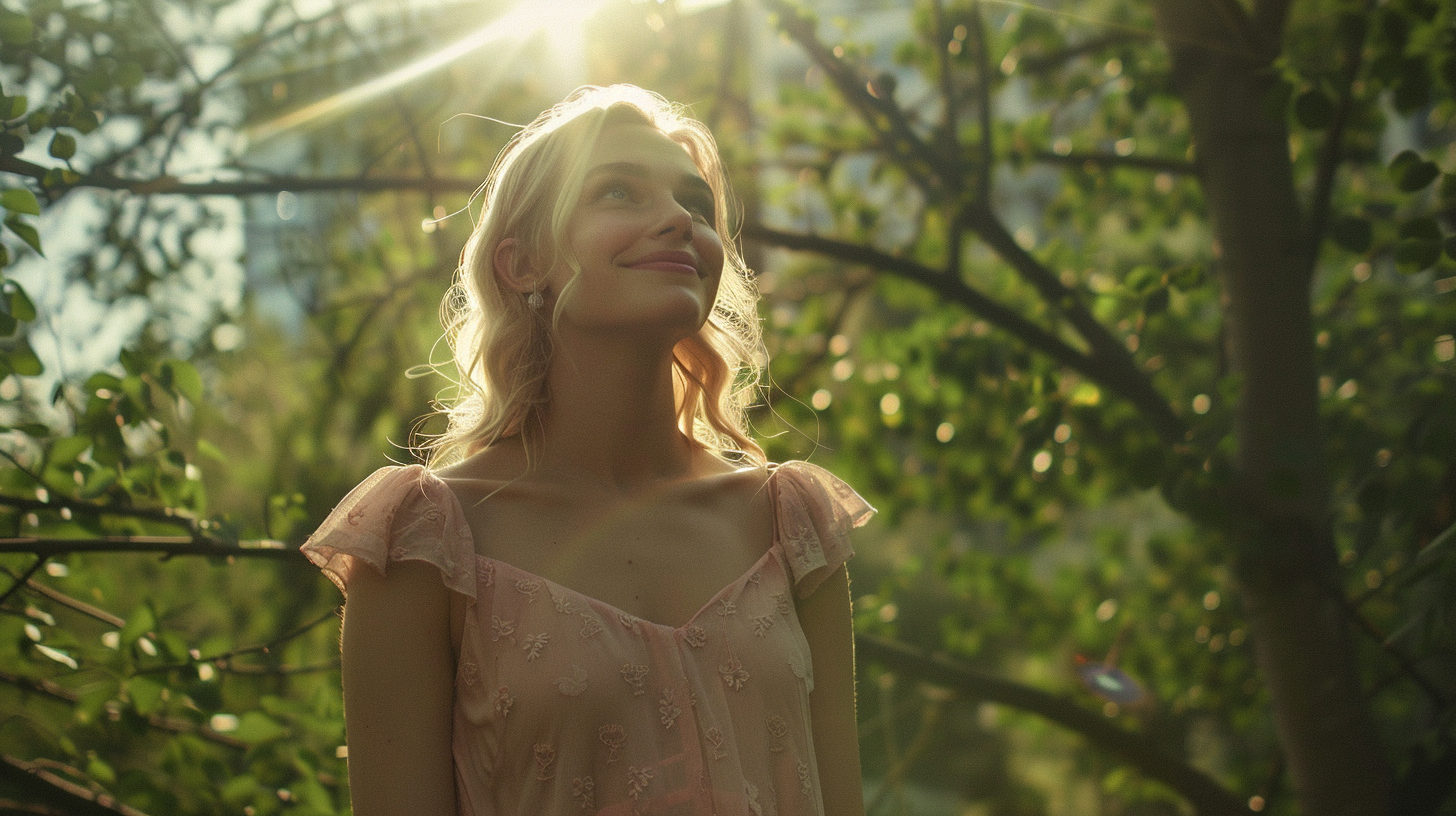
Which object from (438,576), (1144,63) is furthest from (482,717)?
(1144,63)

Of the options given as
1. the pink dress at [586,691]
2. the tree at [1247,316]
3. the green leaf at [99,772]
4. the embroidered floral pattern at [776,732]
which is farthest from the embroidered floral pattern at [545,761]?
the tree at [1247,316]

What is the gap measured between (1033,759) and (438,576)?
9606mm

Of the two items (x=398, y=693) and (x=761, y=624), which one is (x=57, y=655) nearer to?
(x=398, y=693)

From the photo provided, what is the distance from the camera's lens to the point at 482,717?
1429mm

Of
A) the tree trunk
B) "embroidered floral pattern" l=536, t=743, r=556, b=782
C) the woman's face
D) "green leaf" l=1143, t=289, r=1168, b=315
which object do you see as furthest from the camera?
the tree trunk

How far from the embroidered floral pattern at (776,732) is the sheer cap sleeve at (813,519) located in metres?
0.25

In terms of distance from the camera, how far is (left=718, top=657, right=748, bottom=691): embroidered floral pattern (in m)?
1.53

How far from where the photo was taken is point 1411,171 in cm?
197

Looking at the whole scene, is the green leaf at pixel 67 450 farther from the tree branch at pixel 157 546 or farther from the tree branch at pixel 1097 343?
the tree branch at pixel 1097 343

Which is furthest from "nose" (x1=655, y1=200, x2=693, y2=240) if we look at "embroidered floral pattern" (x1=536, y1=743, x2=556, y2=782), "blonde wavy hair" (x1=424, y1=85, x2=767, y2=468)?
"embroidered floral pattern" (x1=536, y1=743, x2=556, y2=782)

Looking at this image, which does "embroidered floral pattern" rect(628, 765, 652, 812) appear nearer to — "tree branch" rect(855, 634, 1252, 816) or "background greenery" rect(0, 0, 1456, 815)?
"background greenery" rect(0, 0, 1456, 815)

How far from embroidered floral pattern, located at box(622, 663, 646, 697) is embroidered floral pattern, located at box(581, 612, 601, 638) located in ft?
0.20

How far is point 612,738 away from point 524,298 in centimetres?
75

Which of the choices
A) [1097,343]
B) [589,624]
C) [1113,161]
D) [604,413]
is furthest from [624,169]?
[1113,161]
